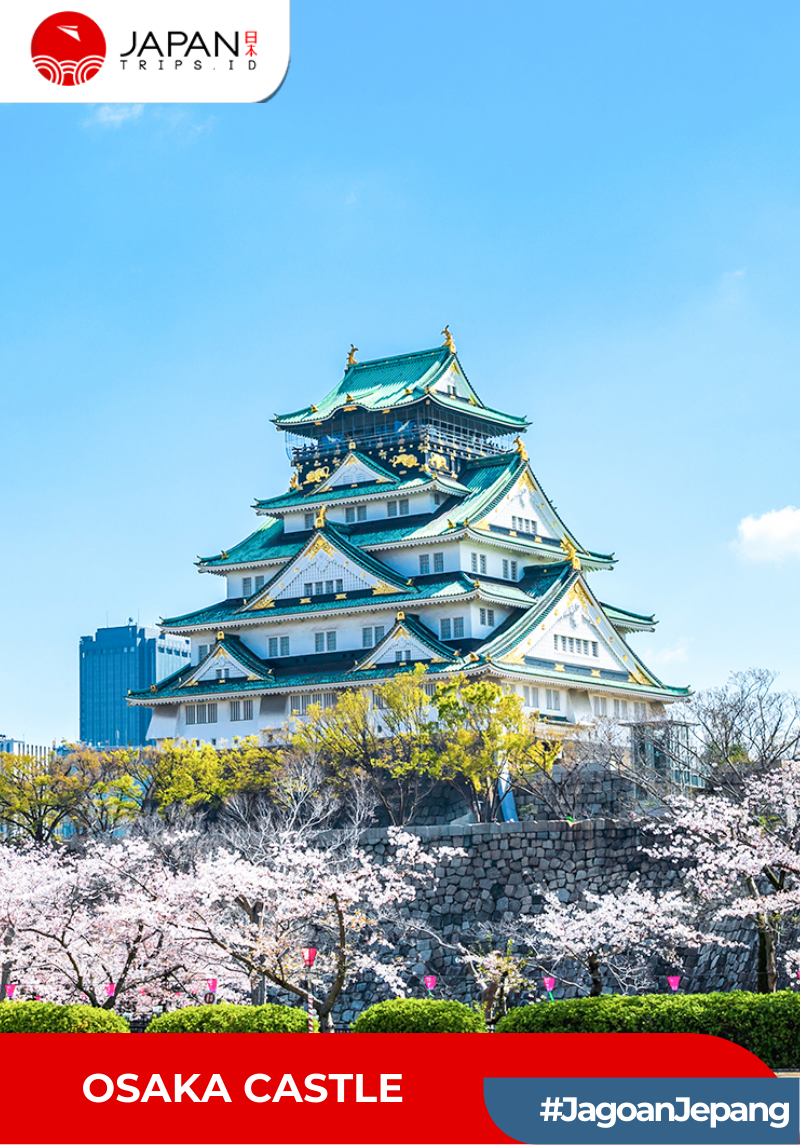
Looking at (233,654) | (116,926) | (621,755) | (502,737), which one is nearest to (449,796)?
(502,737)

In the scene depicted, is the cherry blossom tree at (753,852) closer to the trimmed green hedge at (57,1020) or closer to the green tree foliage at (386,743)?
the trimmed green hedge at (57,1020)

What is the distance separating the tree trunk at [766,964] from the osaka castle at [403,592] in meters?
28.1

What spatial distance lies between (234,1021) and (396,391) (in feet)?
160

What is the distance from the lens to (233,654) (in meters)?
68.2

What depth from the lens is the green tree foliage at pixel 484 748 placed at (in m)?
52.3

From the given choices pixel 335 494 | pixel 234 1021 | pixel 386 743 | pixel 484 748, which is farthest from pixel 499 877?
pixel 335 494

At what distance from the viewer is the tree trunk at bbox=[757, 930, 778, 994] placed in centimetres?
3269

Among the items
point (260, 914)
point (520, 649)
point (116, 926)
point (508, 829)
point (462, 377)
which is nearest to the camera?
point (260, 914)

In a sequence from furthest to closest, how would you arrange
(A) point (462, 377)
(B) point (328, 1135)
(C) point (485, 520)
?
1. (A) point (462, 377)
2. (C) point (485, 520)
3. (B) point (328, 1135)

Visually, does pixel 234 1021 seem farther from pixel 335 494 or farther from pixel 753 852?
pixel 335 494

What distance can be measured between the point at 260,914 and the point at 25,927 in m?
8.15

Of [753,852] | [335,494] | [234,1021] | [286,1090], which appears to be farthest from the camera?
[335,494]

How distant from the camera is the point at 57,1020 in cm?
3128

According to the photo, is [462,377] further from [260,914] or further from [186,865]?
[260,914]
